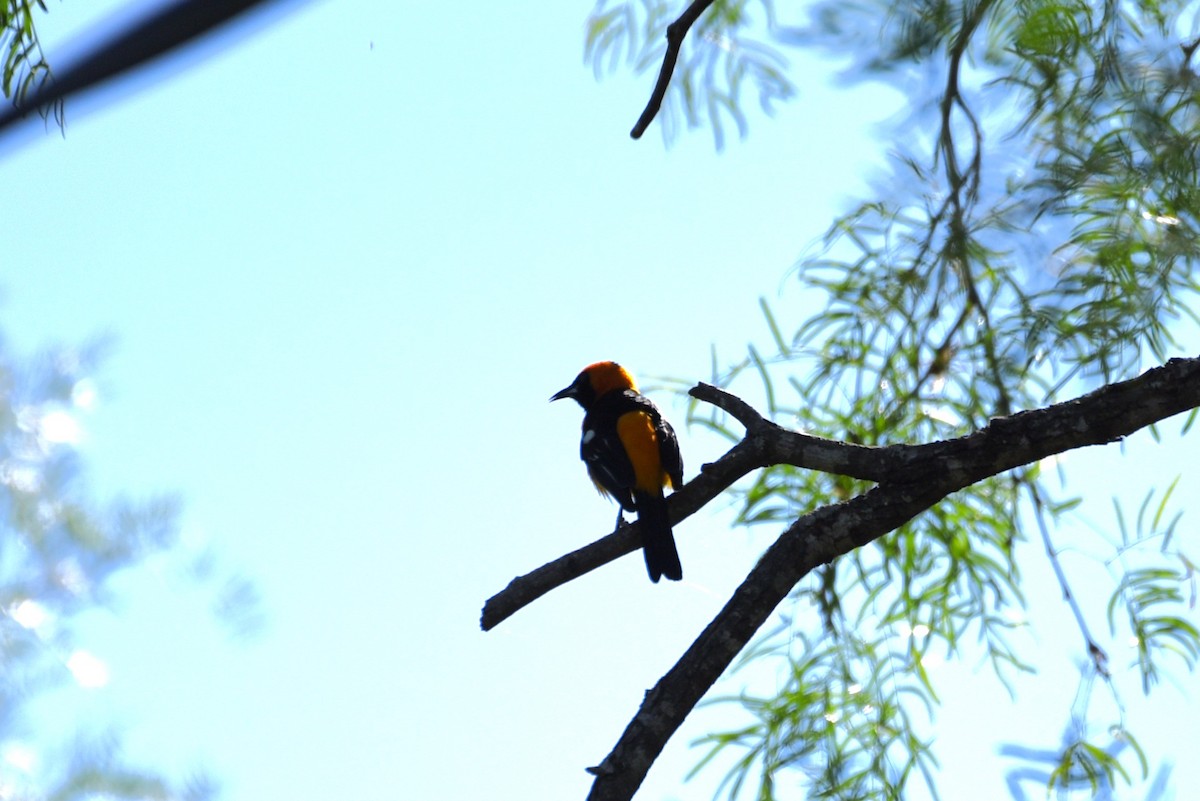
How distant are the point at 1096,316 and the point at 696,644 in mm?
1336

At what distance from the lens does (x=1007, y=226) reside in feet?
7.88

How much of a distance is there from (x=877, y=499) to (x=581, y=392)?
2605mm

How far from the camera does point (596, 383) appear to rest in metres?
4.17

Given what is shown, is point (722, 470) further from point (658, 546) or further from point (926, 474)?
point (658, 546)

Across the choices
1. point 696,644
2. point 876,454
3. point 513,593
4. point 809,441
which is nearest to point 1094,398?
point 876,454

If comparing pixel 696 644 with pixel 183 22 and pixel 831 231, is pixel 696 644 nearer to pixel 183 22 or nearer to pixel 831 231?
pixel 183 22

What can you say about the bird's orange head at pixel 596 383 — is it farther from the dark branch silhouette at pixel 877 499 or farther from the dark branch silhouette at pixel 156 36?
the dark branch silhouette at pixel 156 36

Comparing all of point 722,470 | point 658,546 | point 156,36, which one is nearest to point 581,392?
point 658,546

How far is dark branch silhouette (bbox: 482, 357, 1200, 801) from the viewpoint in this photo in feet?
4.98

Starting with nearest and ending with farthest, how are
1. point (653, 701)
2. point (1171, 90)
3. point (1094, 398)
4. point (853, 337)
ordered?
point (653, 701) → point (1094, 398) → point (1171, 90) → point (853, 337)

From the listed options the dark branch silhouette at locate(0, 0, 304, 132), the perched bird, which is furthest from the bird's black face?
the dark branch silhouette at locate(0, 0, 304, 132)

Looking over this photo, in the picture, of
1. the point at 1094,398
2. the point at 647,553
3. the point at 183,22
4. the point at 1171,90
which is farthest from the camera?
the point at 647,553

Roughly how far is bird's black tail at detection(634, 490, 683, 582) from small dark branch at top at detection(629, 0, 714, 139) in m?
1.12

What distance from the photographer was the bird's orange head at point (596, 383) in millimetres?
4148
